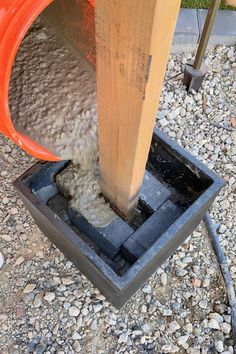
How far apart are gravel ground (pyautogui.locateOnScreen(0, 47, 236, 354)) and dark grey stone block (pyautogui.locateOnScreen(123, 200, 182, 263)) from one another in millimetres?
188

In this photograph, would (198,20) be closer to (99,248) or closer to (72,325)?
(99,248)

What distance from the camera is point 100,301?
137 cm

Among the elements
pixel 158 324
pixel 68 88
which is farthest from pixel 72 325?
pixel 68 88

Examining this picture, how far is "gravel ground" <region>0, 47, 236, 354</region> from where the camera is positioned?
1.32m

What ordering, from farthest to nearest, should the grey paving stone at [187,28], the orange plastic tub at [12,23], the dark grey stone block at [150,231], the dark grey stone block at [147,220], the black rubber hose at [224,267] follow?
the grey paving stone at [187,28] < the black rubber hose at [224,267] < the dark grey stone block at [150,231] < the dark grey stone block at [147,220] < the orange plastic tub at [12,23]

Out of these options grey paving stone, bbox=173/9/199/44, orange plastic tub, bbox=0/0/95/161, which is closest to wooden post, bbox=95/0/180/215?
orange plastic tub, bbox=0/0/95/161

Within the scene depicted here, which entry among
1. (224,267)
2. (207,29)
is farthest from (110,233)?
(207,29)

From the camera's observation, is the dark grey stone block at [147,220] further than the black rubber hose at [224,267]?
No

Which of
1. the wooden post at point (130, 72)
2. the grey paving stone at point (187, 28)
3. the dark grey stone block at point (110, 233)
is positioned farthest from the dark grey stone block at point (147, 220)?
the grey paving stone at point (187, 28)

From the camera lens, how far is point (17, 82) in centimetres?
130

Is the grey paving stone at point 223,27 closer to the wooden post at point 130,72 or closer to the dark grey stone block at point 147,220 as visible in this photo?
the dark grey stone block at point 147,220

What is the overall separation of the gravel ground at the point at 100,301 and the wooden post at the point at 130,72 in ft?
1.41

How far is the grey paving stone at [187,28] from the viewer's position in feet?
5.94

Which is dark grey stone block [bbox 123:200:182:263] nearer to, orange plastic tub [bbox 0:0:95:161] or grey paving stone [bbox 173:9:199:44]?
orange plastic tub [bbox 0:0:95:161]
